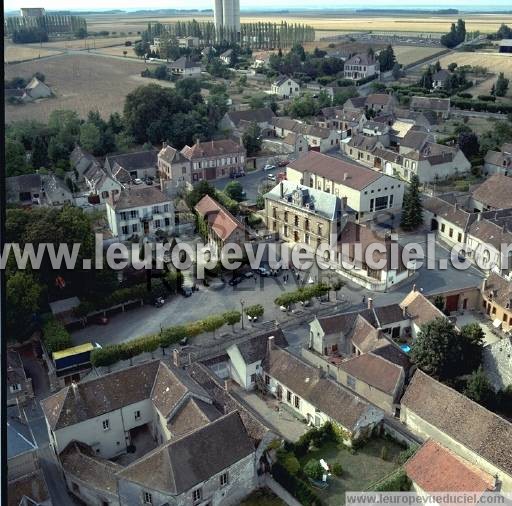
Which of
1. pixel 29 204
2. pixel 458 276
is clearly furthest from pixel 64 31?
pixel 458 276

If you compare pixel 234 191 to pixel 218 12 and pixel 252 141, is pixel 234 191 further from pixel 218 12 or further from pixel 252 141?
pixel 218 12

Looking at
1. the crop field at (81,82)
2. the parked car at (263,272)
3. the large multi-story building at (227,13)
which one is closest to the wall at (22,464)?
the parked car at (263,272)

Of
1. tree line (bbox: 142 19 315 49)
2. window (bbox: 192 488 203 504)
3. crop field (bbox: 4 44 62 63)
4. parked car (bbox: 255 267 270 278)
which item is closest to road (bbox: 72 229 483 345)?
parked car (bbox: 255 267 270 278)

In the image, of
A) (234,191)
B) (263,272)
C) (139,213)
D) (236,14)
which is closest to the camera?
(263,272)

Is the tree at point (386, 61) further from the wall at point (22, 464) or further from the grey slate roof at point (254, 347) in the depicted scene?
the wall at point (22, 464)

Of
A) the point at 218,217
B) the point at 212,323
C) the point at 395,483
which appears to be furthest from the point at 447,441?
the point at 218,217
